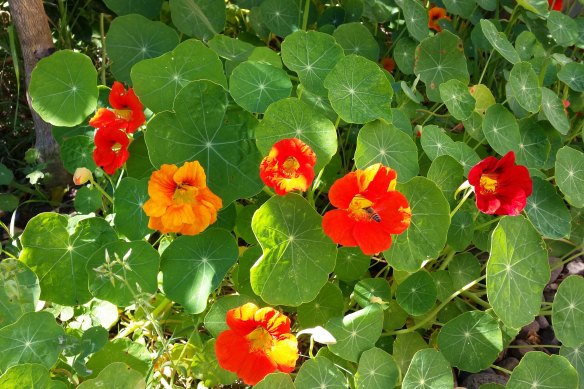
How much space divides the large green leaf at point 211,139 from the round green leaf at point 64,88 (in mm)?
327

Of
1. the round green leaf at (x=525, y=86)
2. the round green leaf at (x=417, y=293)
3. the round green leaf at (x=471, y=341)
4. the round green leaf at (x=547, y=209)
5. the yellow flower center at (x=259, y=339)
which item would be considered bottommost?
the round green leaf at (x=471, y=341)

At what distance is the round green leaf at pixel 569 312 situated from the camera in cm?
166

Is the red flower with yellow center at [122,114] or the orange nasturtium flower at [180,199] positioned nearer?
the orange nasturtium flower at [180,199]

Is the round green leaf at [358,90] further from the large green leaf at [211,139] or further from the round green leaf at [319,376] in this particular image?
the round green leaf at [319,376]

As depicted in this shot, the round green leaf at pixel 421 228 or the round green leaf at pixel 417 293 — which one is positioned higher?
the round green leaf at pixel 421 228

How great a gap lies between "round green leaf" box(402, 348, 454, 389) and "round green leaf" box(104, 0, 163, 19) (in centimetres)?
151

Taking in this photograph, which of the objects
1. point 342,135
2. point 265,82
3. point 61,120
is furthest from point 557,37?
point 61,120

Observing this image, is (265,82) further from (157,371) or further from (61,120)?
(157,371)

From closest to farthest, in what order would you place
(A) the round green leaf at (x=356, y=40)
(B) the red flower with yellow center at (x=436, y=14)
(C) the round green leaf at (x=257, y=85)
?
(C) the round green leaf at (x=257, y=85) → (A) the round green leaf at (x=356, y=40) → (B) the red flower with yellow center at (x=436, y=14)

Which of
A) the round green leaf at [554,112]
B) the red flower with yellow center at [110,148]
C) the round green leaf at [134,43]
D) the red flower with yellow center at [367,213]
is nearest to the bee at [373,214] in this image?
the red flower with yellow center at [367,213]

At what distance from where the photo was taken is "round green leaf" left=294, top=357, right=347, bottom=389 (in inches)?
58.7

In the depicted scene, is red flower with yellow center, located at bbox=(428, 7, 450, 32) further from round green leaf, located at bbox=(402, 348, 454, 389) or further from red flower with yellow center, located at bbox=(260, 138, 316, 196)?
round green leaf, located at bbox=(402, 348, 454, 389)

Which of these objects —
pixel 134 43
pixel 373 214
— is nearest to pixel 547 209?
pixel 373 214

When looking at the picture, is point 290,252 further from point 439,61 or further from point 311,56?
point 439,61
